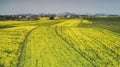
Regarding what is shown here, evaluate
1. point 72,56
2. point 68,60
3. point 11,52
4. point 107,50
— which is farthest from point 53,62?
point 107,50

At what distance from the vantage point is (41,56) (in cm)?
2548

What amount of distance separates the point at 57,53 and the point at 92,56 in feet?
11.1

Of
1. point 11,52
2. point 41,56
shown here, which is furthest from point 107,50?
point 11,52

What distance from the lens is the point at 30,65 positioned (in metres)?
21.5

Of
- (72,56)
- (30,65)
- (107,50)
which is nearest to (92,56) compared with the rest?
(72,56)

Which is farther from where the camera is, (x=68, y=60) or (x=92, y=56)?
(x=92, y=56)

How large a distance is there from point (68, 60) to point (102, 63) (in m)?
2.81

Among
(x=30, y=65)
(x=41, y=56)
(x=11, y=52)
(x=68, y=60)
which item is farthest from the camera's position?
(x=11, y=52)

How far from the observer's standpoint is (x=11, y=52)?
27.6 m

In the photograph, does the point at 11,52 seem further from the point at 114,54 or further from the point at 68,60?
the point at 114,54

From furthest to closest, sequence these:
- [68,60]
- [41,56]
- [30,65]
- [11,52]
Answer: [11,52], [41,56], [68,60], [30,65]

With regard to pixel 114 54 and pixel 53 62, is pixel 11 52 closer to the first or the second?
pixel 53 62

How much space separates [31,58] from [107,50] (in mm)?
8796

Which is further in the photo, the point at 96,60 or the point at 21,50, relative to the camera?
the point at 21,50
